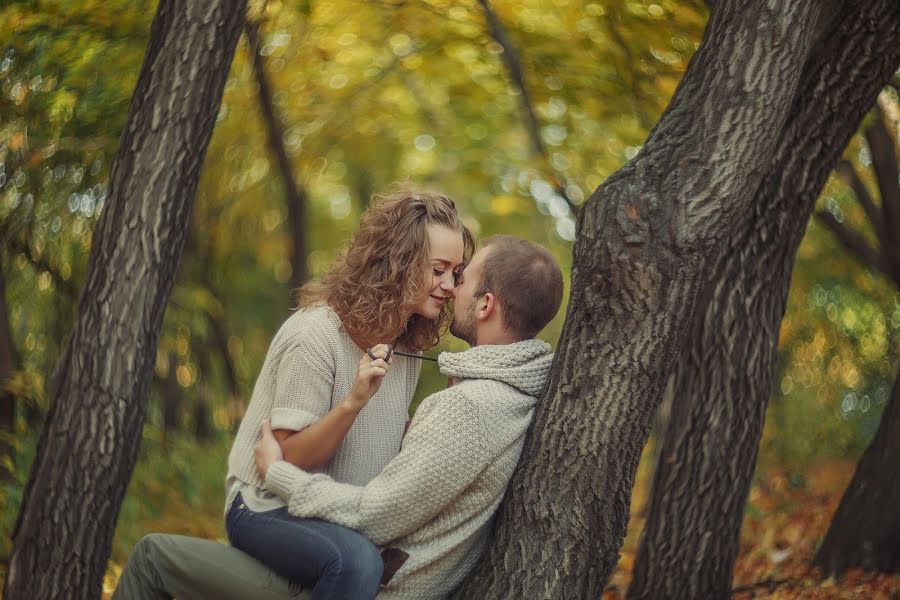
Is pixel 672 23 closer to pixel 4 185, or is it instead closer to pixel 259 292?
pixel 4 185

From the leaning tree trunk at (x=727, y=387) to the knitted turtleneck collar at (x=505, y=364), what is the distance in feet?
5.59

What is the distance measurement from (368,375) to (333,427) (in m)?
0.23

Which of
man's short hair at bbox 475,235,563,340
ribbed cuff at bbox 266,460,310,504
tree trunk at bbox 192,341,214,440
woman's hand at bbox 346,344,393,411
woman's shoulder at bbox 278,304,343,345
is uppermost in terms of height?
man's short hair at bbox 475,235,563,340

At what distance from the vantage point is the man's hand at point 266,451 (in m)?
3.51

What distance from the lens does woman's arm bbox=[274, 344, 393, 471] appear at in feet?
11.2

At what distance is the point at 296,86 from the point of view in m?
11.2

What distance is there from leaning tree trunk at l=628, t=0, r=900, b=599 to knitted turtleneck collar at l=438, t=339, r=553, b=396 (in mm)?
1705

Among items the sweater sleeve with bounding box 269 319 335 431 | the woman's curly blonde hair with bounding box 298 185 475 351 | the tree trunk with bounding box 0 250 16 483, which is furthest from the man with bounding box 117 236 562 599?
the tree trunk with bounding box 0 250 16 483

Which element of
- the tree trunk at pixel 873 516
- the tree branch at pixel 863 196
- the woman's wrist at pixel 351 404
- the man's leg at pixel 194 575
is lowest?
the tree trunk at pixel 873 516

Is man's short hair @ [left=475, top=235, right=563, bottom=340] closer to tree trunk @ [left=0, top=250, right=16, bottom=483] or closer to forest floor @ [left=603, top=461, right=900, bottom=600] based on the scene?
forest floor @ [left=603, top=461, right=900, bottom=600]

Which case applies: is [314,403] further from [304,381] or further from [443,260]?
[443,260]

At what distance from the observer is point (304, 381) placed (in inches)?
143

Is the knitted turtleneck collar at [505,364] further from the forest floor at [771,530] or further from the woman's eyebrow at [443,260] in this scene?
the forest floor at [771,530]

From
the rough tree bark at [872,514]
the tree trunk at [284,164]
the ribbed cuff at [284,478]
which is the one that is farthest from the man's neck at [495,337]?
the tree trunk at [284,164]
